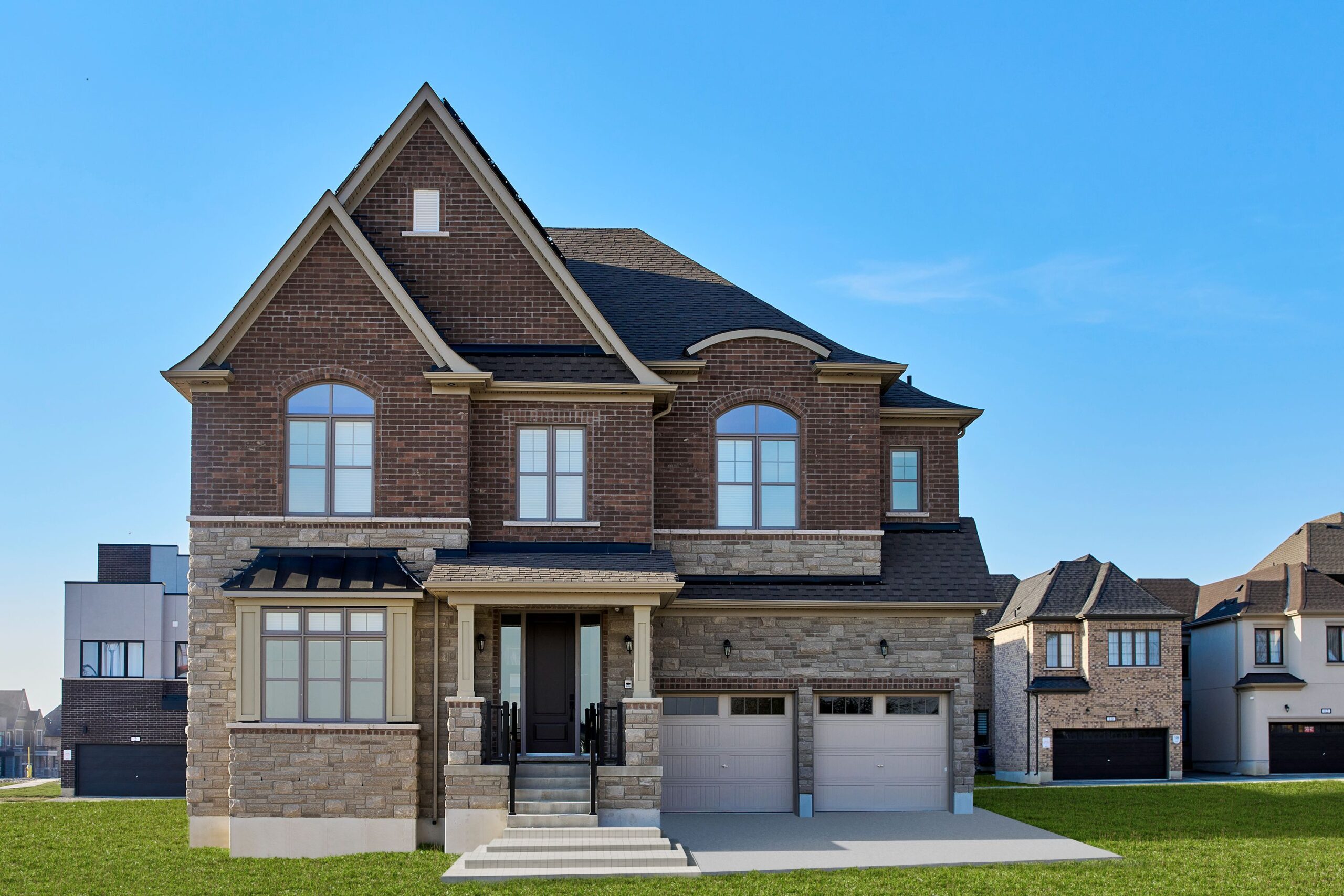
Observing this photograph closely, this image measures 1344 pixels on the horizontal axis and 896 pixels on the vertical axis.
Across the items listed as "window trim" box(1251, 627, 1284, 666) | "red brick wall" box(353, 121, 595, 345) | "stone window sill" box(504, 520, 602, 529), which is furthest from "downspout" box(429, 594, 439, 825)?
"window trim" box(1251, 627, 1284, 666)

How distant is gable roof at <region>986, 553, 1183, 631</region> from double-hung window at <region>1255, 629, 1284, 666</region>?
3.79m

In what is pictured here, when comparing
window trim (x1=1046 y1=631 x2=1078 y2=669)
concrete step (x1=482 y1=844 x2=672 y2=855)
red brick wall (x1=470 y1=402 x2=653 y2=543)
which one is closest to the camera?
concrete step (x1=482 y1=844 x2=672 y2=855)

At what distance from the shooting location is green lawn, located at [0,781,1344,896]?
14461mm

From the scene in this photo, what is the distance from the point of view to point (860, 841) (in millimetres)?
17750

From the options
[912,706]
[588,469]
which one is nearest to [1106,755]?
[912,706]

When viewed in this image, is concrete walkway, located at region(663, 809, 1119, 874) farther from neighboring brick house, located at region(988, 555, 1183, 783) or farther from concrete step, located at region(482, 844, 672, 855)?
neighboring brick house, located at region(988, 555, 1183, 783)

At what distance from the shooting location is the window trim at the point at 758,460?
20844 mm

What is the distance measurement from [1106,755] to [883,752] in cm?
1962

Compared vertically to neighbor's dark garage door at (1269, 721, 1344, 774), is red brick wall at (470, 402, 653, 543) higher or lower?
higher

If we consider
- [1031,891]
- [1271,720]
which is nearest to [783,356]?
[1031,891]

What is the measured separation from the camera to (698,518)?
68.0 ft

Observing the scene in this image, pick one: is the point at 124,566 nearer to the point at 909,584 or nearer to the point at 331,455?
the point at 331,455

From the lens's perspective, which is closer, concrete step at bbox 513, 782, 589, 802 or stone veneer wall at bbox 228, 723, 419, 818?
concrete step at bbox 513, 782, 589, 802

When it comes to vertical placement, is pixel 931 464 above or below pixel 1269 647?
above
